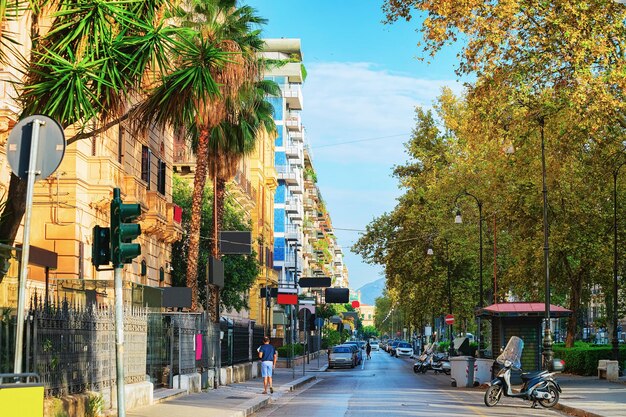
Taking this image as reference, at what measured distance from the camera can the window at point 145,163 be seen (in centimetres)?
4228

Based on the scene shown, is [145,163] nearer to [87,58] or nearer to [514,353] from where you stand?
[514,353]

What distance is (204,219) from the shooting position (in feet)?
196

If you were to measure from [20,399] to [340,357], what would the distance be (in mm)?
60234

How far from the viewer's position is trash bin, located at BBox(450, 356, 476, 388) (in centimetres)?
3997

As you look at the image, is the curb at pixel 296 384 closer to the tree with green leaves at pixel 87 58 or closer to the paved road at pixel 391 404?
the paved road at pixel 391 404

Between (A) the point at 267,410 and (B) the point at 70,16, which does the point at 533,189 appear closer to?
(A) the point at 267,410

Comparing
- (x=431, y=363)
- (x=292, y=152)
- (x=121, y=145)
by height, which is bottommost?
(x=431, y=363)

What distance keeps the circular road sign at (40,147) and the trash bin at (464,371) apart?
3029 centimetres

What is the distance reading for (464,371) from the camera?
1580 inches

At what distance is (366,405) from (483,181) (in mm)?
37008

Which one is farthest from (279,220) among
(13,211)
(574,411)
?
(13,211)

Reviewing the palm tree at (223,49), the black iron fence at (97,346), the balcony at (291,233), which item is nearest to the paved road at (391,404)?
the black iron fence at (97,346)

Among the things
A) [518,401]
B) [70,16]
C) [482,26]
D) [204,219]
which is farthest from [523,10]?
[204,219]

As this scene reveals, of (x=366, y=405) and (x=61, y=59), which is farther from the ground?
(x=61, y=59)
